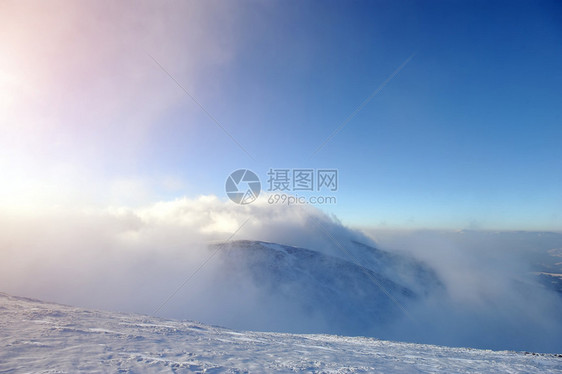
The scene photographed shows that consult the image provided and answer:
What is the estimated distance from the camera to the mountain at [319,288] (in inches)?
2178

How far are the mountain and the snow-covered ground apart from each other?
3812 cm

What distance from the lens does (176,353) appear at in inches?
428

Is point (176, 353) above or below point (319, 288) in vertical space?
above

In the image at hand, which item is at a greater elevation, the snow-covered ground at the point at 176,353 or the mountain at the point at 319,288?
the snow-covered ground at the point at 176,353

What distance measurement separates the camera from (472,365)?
13.0 meters

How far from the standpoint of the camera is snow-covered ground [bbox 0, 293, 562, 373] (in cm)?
905

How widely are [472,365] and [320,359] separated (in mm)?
8093

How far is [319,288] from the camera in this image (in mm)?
63531

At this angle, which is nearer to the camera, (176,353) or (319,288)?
(176,353)

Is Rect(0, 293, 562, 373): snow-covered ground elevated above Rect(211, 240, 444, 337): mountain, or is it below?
above

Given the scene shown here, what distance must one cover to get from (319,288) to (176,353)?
57555mm

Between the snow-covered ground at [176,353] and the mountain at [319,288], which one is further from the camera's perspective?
the mountain at [319,288]

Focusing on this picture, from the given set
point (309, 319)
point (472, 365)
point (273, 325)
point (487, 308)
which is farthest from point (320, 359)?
point (487, 308)

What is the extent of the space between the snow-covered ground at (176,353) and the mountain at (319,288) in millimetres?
38124
